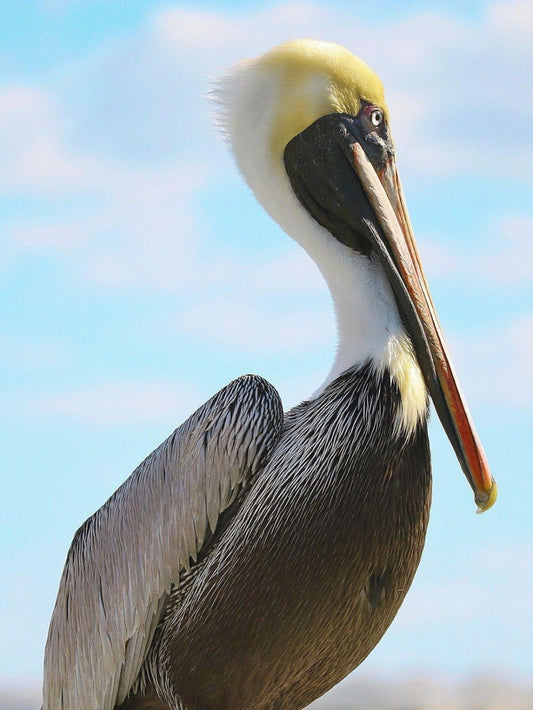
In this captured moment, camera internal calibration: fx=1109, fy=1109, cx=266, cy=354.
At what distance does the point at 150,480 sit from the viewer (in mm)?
5188

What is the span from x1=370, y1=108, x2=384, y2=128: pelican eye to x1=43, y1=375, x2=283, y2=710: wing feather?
1315 mm

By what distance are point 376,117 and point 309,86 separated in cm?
36

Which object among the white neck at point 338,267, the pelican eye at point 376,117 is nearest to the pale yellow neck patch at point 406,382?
the white neck at point 338,267

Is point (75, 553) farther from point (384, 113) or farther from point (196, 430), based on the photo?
point (384, 113)

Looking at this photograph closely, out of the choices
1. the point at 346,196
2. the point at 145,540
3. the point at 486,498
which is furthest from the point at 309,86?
the point at 145,540

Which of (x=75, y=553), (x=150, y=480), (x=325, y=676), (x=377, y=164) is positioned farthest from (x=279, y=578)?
(x=377, y=164)

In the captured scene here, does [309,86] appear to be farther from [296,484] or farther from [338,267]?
[296,484]

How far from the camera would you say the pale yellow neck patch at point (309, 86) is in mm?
5086

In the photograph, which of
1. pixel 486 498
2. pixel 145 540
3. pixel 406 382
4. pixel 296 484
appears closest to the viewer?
pixel 296 484

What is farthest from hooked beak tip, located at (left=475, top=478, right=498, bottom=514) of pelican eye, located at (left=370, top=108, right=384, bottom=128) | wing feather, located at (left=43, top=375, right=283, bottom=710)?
pelican eye, located at (left=370, top=108, right=384, bottom=128)

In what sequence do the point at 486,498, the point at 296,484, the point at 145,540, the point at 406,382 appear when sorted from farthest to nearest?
the point at 145,540
the point at 486,498
the point at 406,382
the point at 296,484

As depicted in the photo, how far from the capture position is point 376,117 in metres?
5.20

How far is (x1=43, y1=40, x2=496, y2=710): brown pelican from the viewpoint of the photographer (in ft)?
15.3

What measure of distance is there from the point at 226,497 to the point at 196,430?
0.35m
